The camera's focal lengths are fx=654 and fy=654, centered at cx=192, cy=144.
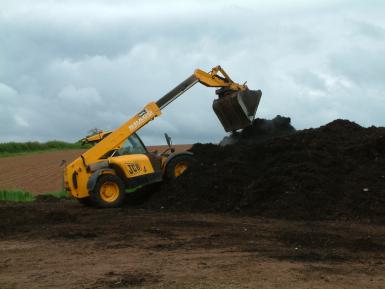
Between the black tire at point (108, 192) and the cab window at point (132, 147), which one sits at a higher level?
the cab window at point (132, 147)

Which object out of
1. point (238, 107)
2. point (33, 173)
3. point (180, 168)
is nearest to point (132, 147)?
point (180, 168)

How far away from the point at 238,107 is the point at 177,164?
92.7 inches

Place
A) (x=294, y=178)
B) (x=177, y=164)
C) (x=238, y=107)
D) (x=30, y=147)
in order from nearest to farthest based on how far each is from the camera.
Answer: (x=294, y=178)
(x=177, y=164)
(x=238, y=107)
(x=30, y=147)

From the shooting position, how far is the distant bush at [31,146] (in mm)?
49169

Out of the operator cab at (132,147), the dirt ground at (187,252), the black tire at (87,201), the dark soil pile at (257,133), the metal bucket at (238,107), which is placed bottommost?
the dirt ground at (187,252)

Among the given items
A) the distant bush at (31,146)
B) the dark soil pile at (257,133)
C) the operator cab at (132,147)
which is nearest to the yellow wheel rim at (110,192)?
the operator cab at (132,147)

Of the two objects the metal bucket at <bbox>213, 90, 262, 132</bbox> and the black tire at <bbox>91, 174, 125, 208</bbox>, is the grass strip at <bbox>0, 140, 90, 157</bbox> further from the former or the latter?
the black tire at <bbox>91, 174, 125, 208</bbox>

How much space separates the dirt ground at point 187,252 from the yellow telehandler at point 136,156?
6.22 feet

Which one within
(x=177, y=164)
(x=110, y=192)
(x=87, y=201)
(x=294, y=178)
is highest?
(x=177, y=164)

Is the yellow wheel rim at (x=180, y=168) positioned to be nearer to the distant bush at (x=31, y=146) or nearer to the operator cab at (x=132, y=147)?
the operator cab at (x=132, y=147)

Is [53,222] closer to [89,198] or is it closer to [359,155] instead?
Answer: [89,198]

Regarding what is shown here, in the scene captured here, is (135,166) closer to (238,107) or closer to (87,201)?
(87,201)

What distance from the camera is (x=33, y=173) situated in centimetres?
3288

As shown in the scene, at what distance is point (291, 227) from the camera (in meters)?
11.6
